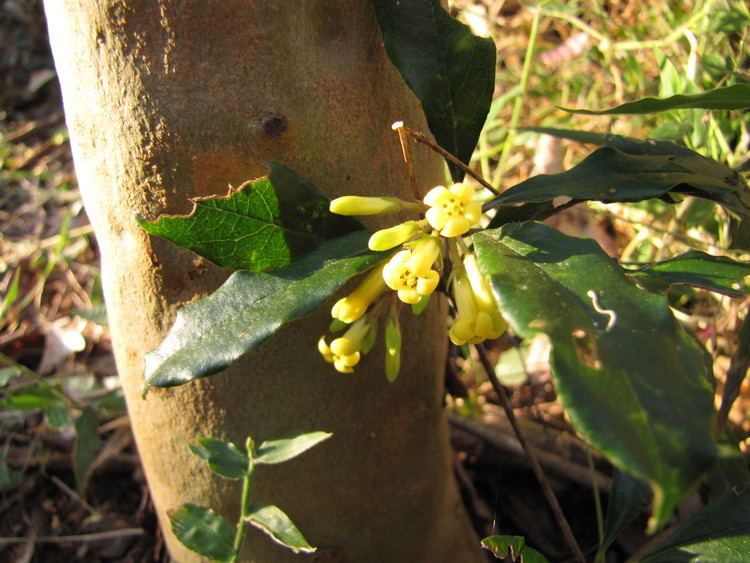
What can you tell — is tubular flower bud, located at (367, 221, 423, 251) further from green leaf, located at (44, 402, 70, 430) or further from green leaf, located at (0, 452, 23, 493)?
green leaf, located at (0, 452, 23, 493)

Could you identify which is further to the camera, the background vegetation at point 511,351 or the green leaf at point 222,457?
the background vegetation at point 511,351

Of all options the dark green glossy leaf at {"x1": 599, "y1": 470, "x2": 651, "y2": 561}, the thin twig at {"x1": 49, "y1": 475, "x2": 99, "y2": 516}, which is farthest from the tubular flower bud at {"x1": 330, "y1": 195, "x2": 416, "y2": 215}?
the thin twig at {"x1": 49, "y1": 475, "x2": 99, "y2": 516}

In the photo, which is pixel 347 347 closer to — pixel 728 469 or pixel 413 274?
pixel 413 274

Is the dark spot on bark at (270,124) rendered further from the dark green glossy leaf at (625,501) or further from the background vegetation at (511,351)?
the dark green glossy leaf at (625,501)

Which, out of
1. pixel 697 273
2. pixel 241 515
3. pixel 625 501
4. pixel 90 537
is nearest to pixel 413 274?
pixel 697 273

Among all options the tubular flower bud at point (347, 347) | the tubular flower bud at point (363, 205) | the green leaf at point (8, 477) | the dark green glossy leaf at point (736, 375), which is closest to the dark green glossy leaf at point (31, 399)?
the green leaf at point (8, 477)

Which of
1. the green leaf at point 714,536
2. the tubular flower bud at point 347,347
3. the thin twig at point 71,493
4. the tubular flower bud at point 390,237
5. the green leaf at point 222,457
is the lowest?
the thin twig at point 71,493
